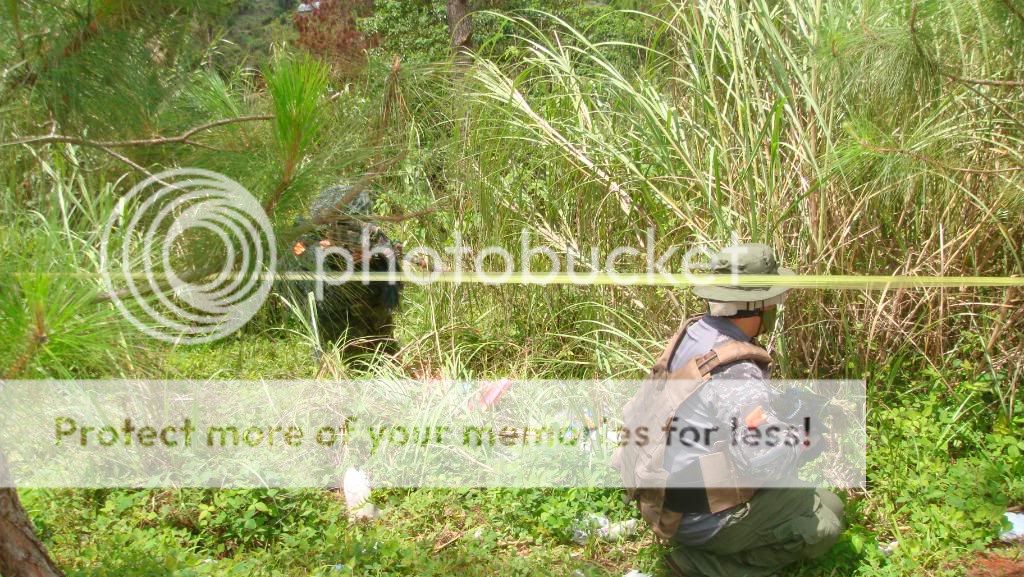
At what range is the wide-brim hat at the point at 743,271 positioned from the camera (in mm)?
2963

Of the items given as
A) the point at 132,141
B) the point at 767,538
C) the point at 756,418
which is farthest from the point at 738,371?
the point at 132,141

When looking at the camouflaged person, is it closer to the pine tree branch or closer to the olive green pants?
the olive green pants

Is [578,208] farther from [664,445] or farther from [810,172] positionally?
[664,445]

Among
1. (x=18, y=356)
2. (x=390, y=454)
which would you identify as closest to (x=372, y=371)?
(x=390, y=454)

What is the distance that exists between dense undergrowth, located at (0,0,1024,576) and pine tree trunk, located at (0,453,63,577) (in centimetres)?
40

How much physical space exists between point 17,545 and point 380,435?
1.67m

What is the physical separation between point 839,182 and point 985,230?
2.19 feet

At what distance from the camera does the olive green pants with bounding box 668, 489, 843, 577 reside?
3.01 m

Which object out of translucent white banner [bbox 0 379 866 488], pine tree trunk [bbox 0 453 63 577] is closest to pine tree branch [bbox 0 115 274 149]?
pine tree trunk [bbox 0 453 63 577]

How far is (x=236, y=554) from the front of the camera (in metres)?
3.27

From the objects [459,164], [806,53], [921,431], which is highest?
[806,53]

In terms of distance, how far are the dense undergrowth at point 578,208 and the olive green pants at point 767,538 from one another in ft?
0.56

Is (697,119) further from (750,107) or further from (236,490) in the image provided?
(236,490)

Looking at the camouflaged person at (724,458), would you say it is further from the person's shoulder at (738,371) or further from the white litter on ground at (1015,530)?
the white litter on ground at (1015,530)
